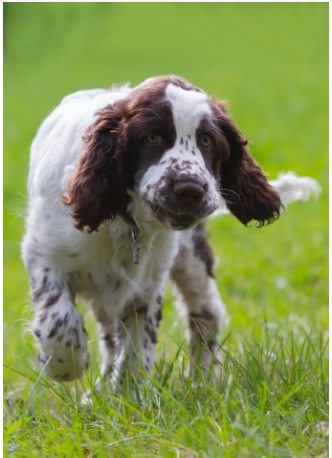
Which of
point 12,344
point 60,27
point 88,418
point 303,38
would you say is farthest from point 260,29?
Result: point 88,418

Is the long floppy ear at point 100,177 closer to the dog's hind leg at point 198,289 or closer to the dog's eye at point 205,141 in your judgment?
the dog's eye at point 205,141

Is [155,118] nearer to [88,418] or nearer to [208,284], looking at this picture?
[88,418]

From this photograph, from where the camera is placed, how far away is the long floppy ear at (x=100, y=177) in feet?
11.8

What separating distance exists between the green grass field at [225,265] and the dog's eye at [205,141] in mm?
686

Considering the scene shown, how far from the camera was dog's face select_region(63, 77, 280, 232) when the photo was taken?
3.32 meters

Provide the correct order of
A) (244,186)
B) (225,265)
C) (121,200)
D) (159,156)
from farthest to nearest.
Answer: (225,265) → (244,186) → (121,200) → (159,156)

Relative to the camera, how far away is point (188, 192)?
10.7 feet

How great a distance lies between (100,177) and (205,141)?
498 millimetres

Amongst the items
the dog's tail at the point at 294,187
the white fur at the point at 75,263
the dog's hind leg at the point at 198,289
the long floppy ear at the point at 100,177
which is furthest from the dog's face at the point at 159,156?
the dog's tail at the point at 294,187

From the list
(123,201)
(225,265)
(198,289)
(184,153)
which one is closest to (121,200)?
(123,201)

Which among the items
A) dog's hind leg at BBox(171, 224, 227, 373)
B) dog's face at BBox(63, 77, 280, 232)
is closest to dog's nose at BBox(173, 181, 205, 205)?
dog's face at BBox(63, 77, 280, 232)

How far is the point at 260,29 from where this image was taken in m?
14.7

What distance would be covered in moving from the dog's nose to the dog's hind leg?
1.45 metres

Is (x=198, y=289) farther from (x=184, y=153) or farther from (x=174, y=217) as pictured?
(x=184, y=153)
